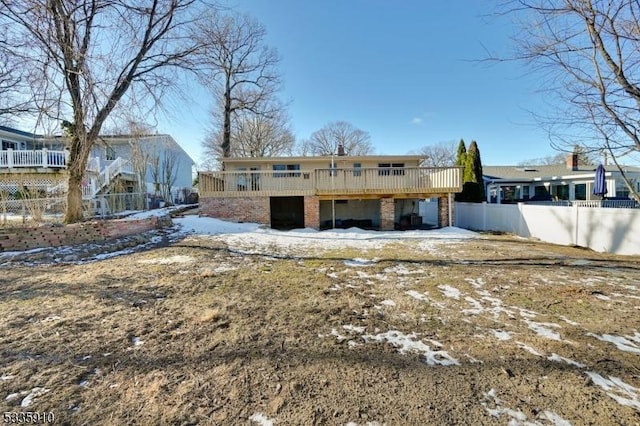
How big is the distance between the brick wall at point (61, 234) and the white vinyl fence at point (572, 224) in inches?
527

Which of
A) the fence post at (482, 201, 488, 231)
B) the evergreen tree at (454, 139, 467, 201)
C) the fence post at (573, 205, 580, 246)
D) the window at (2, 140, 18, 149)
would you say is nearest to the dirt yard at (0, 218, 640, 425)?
the fence post at (573, 205, 580, 246)

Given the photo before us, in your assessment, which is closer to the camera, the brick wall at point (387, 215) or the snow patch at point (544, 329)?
the snow patch at point (544, 329)

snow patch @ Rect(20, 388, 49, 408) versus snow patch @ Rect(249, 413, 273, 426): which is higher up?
snow patch @ Rect(20, 388, 49, 408)

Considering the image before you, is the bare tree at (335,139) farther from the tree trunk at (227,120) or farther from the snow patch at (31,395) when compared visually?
the snow patch at (31,395)

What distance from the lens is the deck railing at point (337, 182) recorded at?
12.5 meters

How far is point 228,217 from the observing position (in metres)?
12.6

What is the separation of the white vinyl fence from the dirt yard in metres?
2.25

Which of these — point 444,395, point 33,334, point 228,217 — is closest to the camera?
point 444,395

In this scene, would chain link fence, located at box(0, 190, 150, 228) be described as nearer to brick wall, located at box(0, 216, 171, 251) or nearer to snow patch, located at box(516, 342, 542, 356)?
brick wall, located at box(0, 216, 171, 251)

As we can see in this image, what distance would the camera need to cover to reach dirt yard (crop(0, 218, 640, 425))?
2.03 m

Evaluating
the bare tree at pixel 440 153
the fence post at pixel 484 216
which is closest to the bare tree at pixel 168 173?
the fence post at pixel 484 216

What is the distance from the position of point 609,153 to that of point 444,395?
20.7ft

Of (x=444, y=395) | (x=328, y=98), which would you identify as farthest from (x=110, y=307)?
(x=328, y=98)

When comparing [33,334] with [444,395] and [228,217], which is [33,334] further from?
[228,217]
